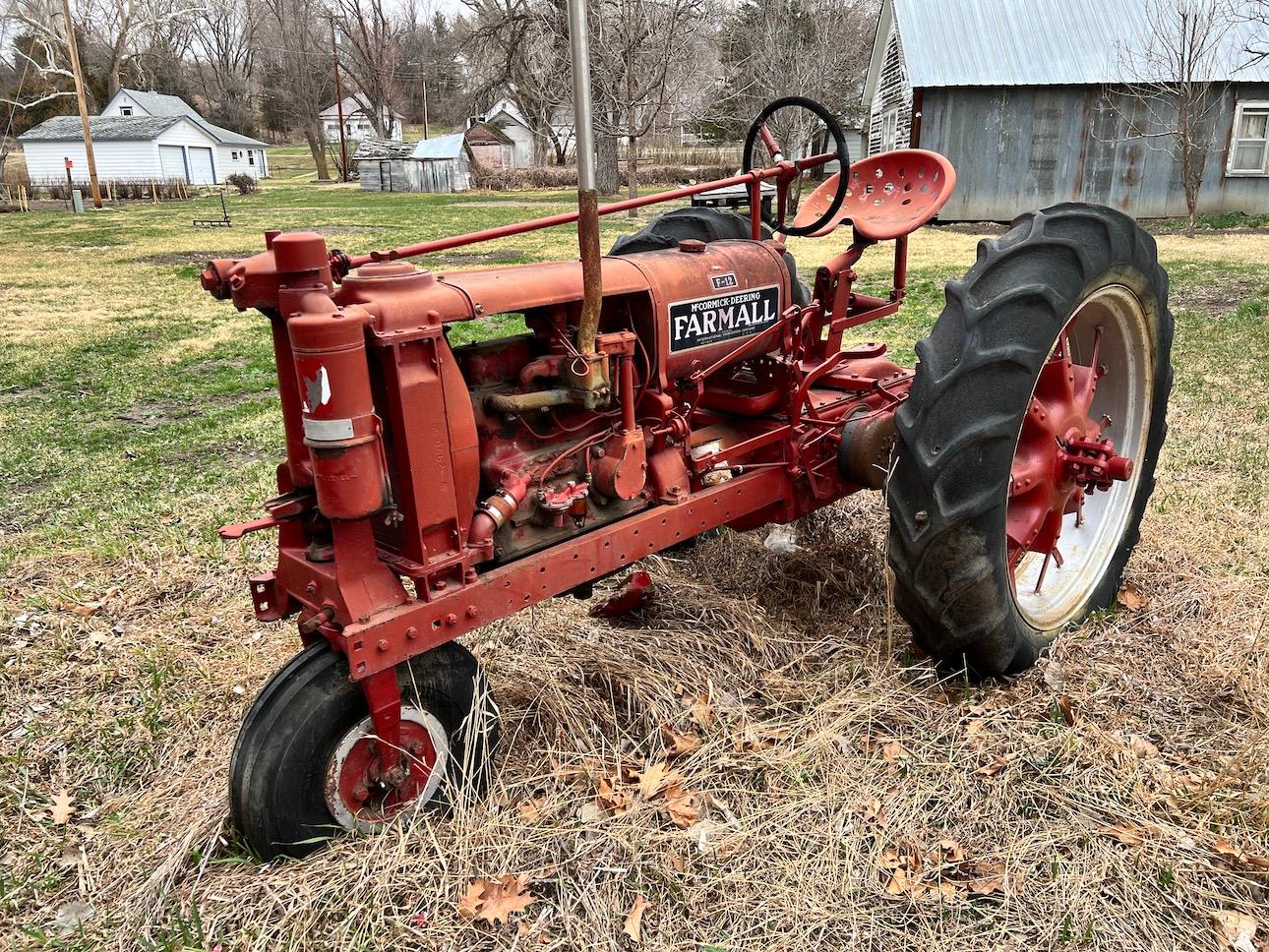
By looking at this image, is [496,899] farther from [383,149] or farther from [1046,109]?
[383,149]

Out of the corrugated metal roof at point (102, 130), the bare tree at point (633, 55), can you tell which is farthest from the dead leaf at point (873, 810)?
the corrugated metal roof at point (102, 130)

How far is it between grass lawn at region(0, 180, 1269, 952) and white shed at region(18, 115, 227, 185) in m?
42.7

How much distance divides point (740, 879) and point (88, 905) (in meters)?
1.60

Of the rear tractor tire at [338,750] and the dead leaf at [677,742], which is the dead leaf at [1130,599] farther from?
the rear tractor tire at [338,750]

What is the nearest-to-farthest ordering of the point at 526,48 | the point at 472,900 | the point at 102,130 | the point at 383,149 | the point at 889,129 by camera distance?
1. the point at 472,900
2. the point at 889,129
3. the point at 526,48
4. the point at 383,149
5. the point at 102,130

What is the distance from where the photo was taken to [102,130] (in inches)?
1606

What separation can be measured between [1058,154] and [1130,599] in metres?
16.4

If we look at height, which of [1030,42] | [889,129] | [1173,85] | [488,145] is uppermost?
[1030,42]

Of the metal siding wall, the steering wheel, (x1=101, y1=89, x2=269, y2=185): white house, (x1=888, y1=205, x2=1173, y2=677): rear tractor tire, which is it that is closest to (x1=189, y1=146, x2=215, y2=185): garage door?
(x1=101, y1=89, x2=269, y2=185): white house

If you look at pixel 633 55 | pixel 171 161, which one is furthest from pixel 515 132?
pixel 633 55

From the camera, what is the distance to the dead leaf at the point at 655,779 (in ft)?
8.48

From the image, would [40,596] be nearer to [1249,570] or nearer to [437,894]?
[437,894]

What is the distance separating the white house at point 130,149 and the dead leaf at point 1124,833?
1782 inches

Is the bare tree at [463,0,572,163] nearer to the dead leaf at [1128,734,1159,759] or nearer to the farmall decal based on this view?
the farmall decal
